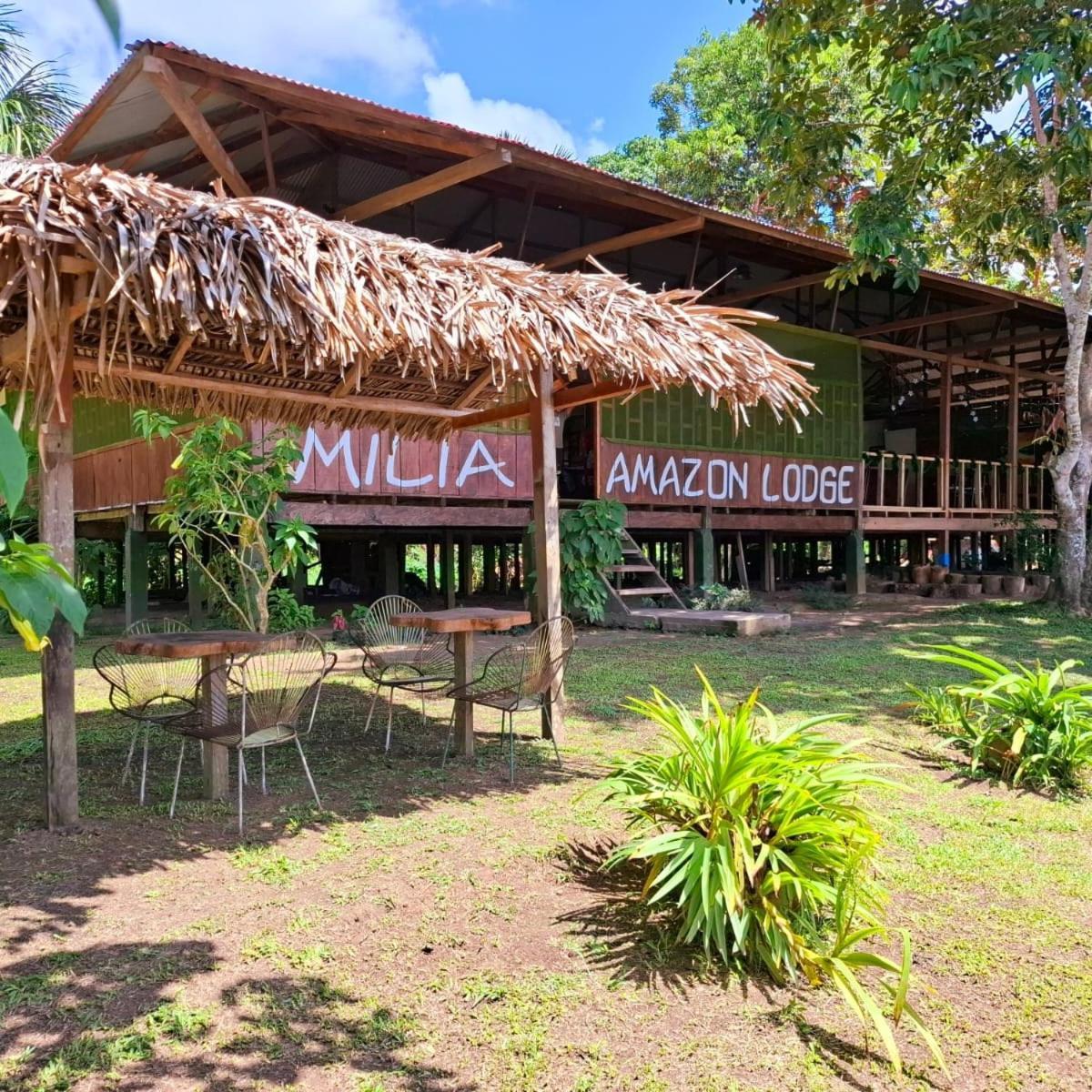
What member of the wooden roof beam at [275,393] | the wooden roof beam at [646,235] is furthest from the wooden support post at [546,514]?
the wooden roof beam at [646,235]

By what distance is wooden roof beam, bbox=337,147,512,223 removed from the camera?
7.82 metres

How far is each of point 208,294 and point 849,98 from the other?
59.4 ft

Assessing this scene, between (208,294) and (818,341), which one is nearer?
(208,294)

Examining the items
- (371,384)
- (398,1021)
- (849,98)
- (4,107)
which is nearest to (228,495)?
(371,384)

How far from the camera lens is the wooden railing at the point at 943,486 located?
50.8 ft

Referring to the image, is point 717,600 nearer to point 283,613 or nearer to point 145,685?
point 283,613

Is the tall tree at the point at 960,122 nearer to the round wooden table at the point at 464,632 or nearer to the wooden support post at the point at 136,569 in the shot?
the round wooden table at the point at 464,632

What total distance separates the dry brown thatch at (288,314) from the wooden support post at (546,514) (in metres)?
→ 0.37

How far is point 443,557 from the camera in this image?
1288 centimetres

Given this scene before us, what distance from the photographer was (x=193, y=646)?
13.1ft

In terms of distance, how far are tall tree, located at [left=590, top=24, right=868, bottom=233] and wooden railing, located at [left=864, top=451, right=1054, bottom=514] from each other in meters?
4.62

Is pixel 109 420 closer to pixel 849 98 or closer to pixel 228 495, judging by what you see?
pixel 228 495

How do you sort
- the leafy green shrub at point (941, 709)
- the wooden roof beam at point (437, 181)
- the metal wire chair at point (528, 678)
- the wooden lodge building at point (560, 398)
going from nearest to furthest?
the metal wire chair at point (528, 678) → the leafy green shrub at point (941, 709) → the wooden roof beam at point (437, 181) → the wooden lodge building at point (560, 398)

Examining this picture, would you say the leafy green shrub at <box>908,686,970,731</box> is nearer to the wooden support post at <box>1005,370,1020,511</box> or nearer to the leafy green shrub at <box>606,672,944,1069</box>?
the leafy green shrub at <box>606,672,944,1069</box>
